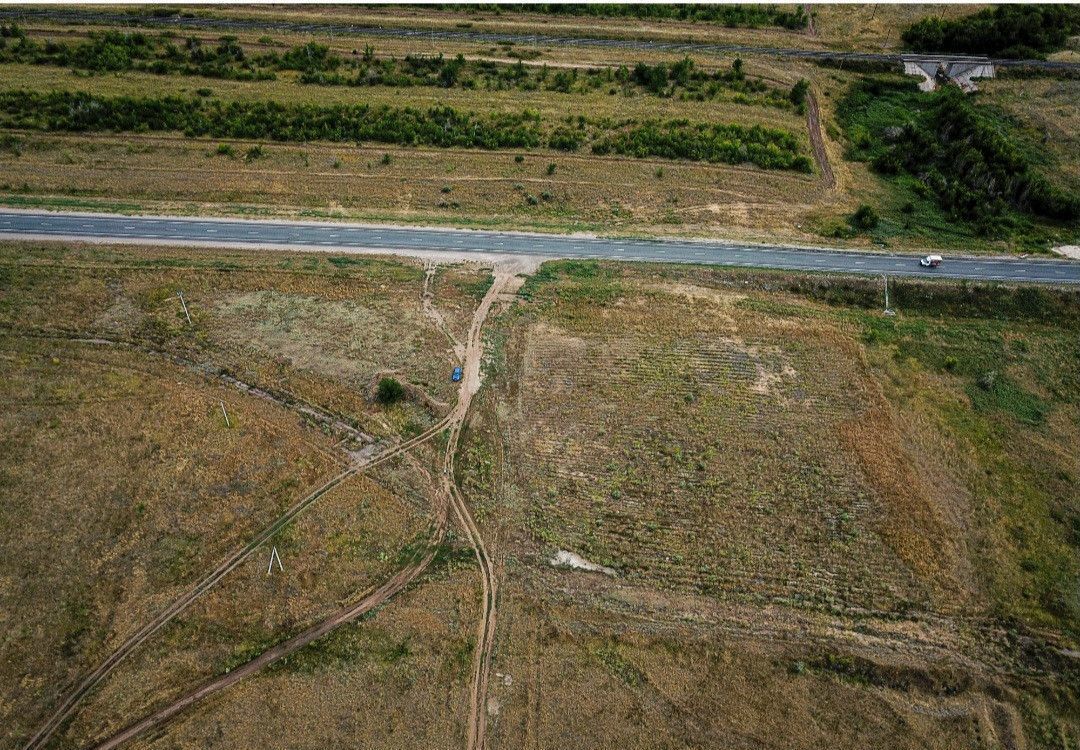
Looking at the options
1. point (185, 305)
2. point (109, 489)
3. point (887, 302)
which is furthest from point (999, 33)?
point (109, 489)

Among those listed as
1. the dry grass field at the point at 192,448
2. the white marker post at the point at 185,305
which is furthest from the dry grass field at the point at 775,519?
the white marker post at the point at 185,305

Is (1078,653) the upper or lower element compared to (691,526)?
lower

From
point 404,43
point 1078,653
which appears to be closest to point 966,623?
point 1078,653

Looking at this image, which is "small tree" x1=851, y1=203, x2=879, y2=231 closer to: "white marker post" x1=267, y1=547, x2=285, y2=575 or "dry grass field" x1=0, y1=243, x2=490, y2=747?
"dry grass field" x1=0, y1=243, x2=490, y2=747

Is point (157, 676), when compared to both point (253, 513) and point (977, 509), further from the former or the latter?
point (977, 509)

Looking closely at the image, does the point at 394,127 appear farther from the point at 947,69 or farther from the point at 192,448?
the point at 947,69

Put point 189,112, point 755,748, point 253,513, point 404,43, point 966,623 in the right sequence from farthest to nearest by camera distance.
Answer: point 404,43 < point 189,112 < point 253,513 < point 966,623 < point 755,748

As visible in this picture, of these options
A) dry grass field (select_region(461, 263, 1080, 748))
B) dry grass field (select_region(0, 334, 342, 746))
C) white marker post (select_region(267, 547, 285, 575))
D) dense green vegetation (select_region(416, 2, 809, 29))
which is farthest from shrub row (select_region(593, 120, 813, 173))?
white marker post (select_region(267, 547, 285, 575))
